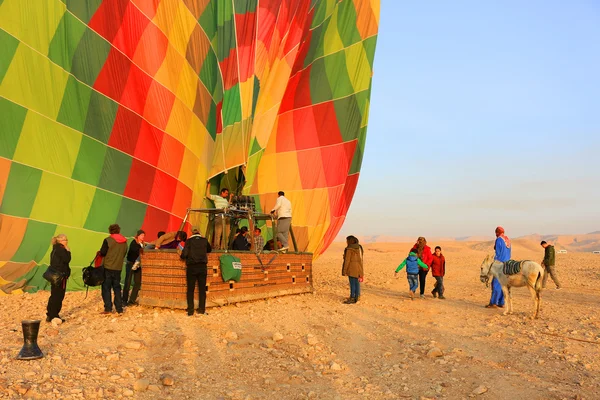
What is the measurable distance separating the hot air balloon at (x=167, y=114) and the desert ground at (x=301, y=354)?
2.61 meters

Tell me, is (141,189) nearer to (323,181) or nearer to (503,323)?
(323,181)

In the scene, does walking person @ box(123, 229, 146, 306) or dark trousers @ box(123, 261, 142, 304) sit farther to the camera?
dark trousers @ box(123, 261, 142, 304)

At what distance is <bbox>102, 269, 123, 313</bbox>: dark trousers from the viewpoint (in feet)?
28.1

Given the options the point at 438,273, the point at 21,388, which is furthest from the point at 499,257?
the point at 21,388

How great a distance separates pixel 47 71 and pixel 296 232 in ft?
24.2

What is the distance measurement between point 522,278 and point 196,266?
5.84 m

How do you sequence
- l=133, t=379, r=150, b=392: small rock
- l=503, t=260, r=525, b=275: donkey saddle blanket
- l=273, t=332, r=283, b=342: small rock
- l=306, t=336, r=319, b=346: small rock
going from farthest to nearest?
l=503, t=260, r=525, b=275: donkey saddle blanket < l=273, t=332, r=283, b=342: small rock < l=306, t=336, r=319, b=346: small rock < l=133, t=379, r=150, b=392: small rock

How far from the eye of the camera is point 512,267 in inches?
Answer: 393

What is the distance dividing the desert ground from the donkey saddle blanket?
840mm

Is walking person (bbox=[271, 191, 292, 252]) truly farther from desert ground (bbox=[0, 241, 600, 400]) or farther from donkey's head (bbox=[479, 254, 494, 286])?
donkey's head (bbox=[479, 254, 494, 286])

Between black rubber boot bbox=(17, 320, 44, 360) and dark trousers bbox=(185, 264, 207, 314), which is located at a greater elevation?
dark trousers bbox=(185, 264, 207, 314)

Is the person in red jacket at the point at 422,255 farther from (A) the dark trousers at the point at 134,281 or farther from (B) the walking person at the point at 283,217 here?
(A) the dark trousers at the point at 134,281

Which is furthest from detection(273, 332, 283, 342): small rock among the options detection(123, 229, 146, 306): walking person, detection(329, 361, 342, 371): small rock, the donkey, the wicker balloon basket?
the donkey

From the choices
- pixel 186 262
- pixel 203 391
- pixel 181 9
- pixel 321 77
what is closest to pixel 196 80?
pixel 181 9
